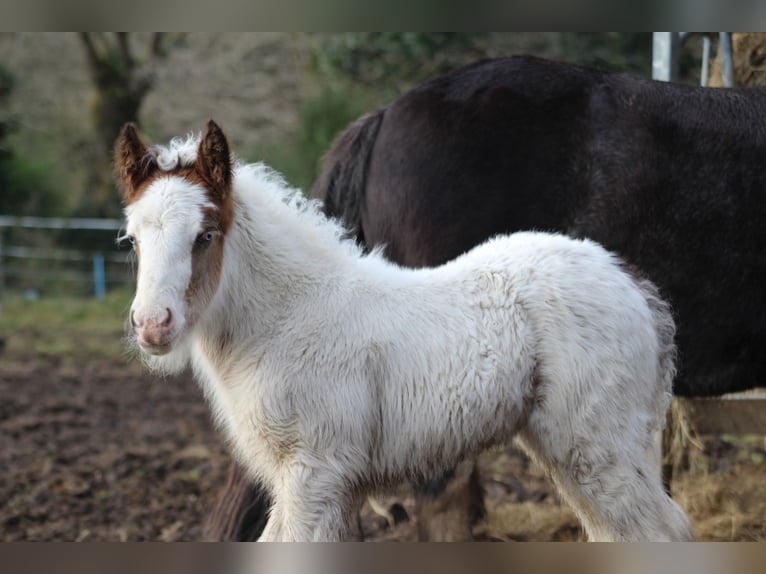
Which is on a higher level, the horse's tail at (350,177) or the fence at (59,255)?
the horse's tail at (350,177)

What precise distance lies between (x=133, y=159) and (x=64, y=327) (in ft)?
33.0

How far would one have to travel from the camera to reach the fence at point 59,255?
15.1 m

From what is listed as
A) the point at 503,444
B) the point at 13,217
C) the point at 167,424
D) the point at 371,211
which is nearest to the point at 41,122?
the point at 13,217

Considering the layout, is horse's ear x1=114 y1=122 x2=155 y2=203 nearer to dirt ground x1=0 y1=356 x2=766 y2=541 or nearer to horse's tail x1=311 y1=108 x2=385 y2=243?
horse's tail x1=311 y1=108 x2=385 y2=243

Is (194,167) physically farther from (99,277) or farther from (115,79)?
(115,79)

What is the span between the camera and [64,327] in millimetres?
11922

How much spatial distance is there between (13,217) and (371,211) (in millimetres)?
14574

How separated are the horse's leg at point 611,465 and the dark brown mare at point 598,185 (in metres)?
1.26

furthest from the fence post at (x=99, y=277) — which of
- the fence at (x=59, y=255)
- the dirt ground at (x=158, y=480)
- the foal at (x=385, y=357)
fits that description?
the foal at (x=385, y=357)

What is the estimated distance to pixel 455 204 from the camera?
3936 mm

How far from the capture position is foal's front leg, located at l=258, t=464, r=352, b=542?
2.56 metres

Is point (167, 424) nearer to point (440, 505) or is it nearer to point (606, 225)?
point (440, 505)

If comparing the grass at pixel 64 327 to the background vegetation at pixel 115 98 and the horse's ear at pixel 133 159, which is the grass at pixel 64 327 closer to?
the background vegetation at pixel 115 98

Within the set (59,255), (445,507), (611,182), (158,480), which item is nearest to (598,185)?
(611,182)
